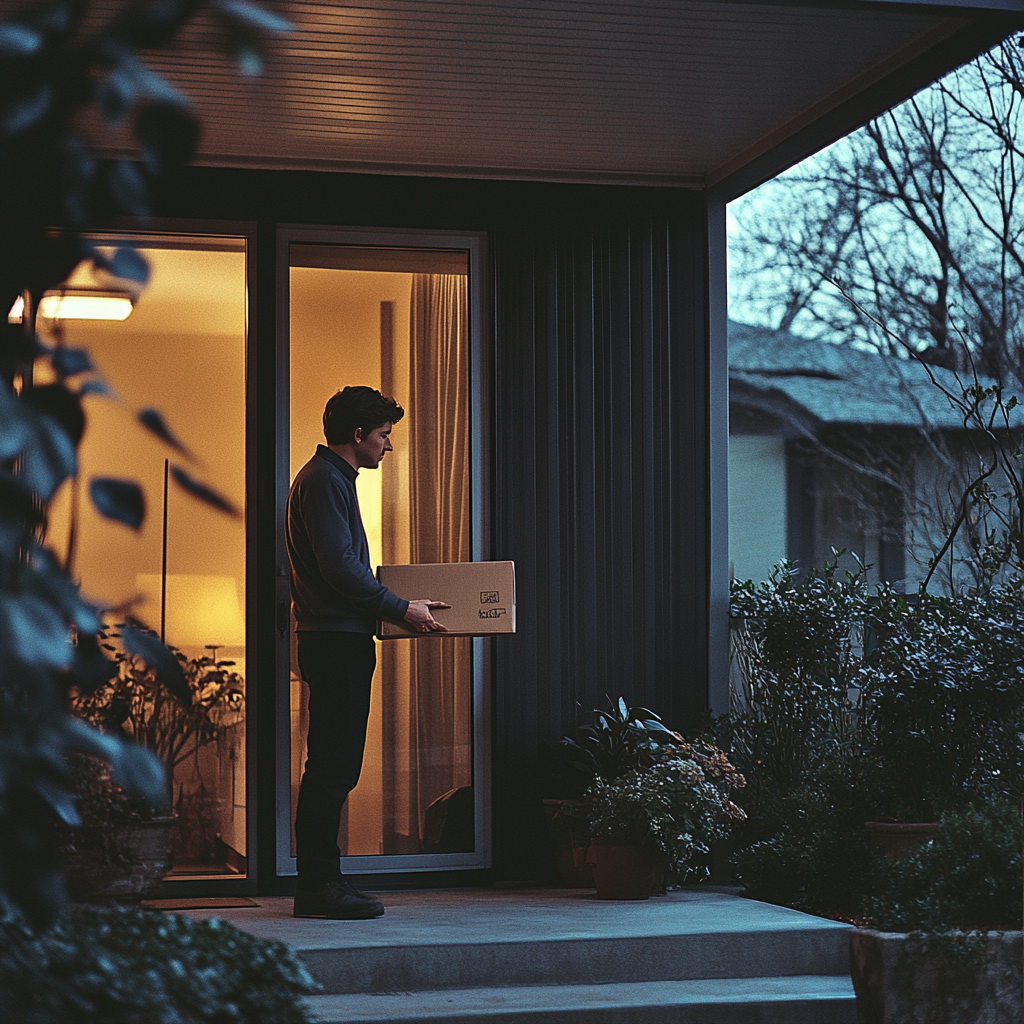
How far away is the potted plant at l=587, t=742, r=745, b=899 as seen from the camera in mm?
4925

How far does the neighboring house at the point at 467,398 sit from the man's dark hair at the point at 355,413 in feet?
1.99

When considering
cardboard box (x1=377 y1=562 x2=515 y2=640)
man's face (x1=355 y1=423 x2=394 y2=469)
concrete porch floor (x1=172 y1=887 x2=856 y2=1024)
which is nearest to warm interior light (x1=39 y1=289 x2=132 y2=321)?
man's face (x1=355 y1=423 x2=394 y2=469)

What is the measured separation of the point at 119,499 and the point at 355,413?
3499 millimetres

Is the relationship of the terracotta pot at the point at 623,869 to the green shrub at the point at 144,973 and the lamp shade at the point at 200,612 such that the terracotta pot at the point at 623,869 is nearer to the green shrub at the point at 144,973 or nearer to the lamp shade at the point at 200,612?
the lamp shade at the point at 200,612

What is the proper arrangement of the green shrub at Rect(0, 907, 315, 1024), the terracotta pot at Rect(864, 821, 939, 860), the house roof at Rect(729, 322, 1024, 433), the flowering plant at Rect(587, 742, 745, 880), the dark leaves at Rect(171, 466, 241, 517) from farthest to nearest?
the house roof at Rect(729, 322, 1024, 433)
the flowering plant at Rect(587, 742, 745, 880)
the terracotta pot at Rect(864, 821, 939, 860)
the green shrub at Rect(0, 907, 315, 1024)
the dark leaves at Rect(171, 466, 241, 517)

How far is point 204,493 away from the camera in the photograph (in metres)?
1.40

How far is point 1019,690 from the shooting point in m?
4.88

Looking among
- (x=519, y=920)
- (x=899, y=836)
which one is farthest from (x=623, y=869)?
(x=899, y=836)

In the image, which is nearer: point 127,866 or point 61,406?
point 61,406

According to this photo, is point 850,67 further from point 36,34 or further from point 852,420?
point 852,420

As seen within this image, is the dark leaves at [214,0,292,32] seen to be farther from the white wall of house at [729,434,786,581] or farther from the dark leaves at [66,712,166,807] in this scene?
the white wall of house at [729,434,786,581]

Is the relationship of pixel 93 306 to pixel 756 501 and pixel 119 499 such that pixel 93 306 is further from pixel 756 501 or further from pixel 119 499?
pixel 756 501

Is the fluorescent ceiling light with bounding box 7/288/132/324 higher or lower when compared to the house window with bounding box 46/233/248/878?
higher

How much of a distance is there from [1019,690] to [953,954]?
4.84ft
